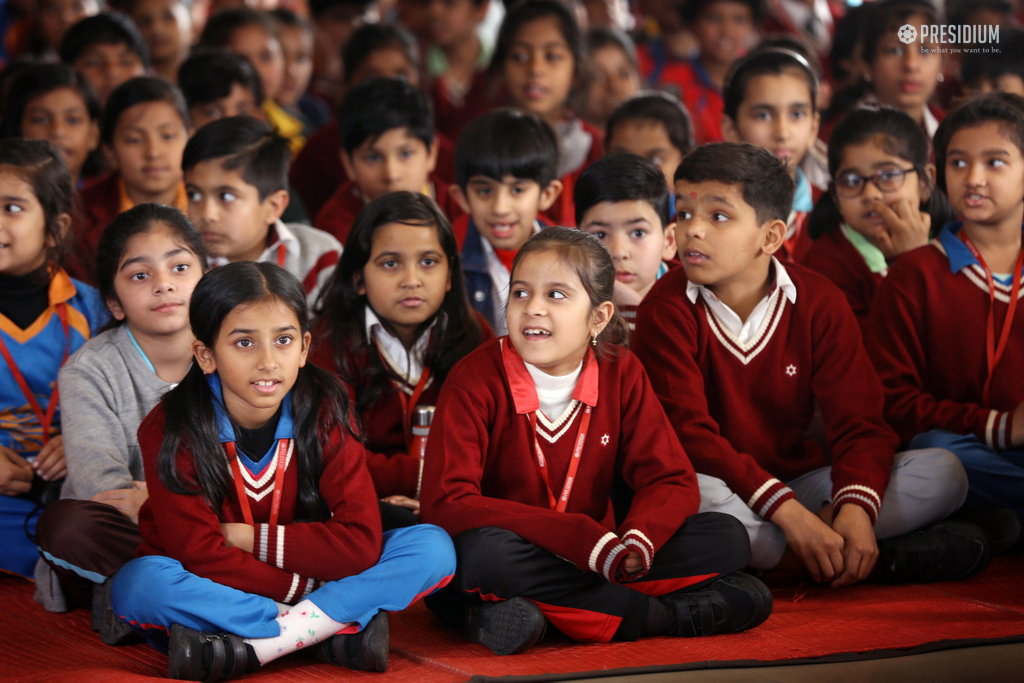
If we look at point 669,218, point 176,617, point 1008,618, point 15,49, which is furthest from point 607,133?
point 15,49

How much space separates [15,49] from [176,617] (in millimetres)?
3908

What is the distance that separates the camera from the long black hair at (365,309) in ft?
7.04

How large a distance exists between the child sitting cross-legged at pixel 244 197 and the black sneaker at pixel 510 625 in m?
1.09

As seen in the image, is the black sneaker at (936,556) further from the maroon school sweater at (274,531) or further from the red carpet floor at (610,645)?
the maroon school sweater at (274,531)

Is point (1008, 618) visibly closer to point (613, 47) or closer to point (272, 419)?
point (272, 419)

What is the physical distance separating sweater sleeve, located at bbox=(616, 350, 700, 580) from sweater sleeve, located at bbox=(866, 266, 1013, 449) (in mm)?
641

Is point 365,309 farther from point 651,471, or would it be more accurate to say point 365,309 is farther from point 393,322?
point 651,471

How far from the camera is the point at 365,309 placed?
221cm

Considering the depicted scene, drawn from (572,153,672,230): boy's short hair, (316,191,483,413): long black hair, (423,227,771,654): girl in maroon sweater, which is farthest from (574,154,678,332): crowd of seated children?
(423,227,771,654): girl in maroon sweater

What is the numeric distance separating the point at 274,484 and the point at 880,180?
1650 mm

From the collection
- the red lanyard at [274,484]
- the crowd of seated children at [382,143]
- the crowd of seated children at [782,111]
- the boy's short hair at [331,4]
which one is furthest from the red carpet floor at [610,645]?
the boy's short hair at [331,4]

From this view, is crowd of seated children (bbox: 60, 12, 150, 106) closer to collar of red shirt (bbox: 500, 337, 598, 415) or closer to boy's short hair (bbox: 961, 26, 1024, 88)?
collar of red shirt (bbox: 500, 337, 598, 415)

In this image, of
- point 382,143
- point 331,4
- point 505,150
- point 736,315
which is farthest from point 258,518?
point 331,4

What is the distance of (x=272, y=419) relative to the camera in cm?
173
